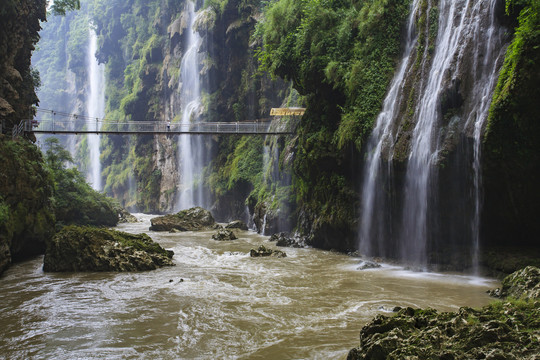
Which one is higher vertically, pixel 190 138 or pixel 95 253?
pixel 190 138

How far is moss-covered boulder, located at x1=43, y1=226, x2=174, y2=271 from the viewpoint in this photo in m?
12.0

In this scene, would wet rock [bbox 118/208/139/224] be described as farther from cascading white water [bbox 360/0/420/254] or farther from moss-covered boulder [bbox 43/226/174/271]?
cascading white water [bbox 360/0/420/254]

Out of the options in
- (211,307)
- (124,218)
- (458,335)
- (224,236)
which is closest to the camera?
(458,335)

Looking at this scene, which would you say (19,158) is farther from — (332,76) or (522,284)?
(522,284)

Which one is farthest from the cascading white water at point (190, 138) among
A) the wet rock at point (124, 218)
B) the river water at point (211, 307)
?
the river water at point (211, 307)

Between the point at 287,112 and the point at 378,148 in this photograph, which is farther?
the point at 287,112

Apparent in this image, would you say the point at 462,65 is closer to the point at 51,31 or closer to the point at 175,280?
the point at 175,280

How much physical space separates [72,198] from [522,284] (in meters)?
22.4

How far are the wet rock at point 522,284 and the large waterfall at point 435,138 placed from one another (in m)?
2.94

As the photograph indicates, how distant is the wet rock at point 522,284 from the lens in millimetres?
6938

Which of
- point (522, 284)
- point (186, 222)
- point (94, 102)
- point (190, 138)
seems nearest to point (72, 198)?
point (186, 222)

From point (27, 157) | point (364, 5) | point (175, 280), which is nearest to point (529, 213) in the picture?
point (175, 280)

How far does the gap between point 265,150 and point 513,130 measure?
20625 mm

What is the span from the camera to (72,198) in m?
23.7
